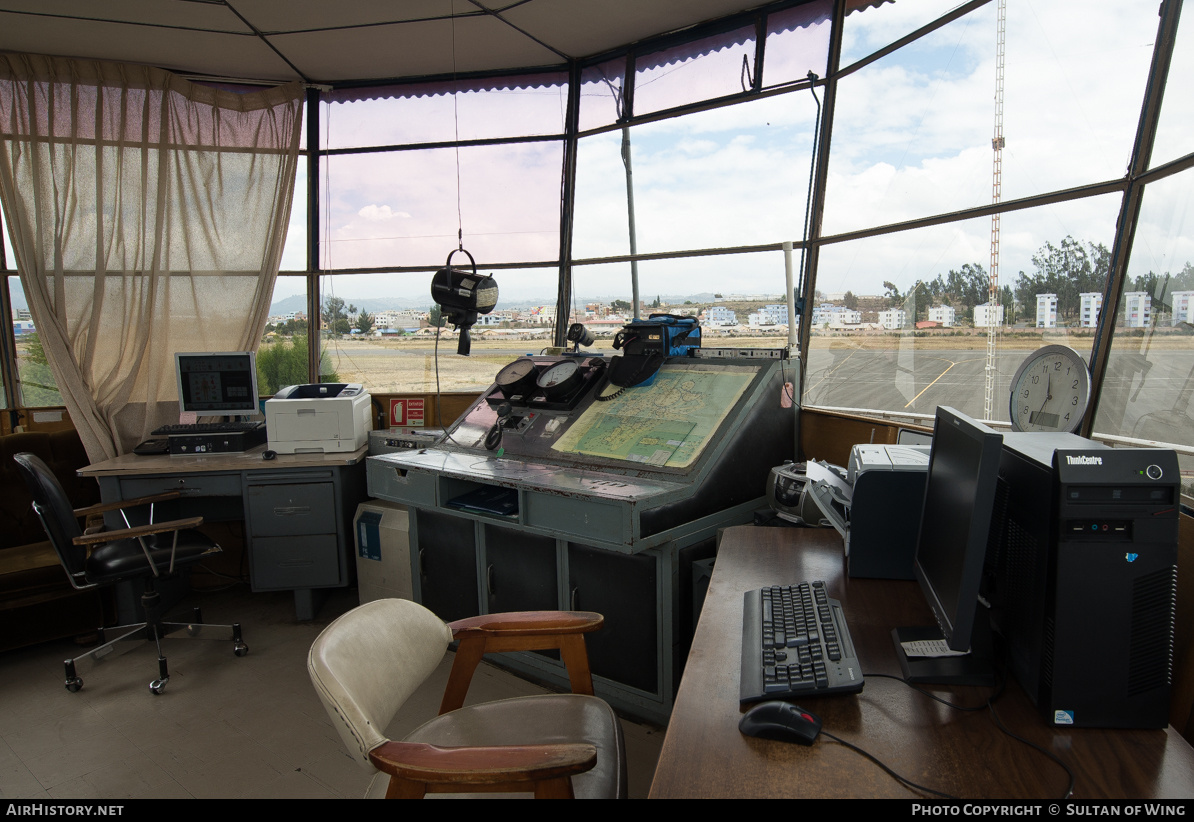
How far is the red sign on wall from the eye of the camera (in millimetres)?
4133

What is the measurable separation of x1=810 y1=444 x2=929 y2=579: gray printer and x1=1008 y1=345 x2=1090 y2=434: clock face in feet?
1.01

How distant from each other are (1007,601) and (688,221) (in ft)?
8.93

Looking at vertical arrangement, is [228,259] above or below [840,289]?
above

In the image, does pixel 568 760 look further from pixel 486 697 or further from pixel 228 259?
pixel 228 259

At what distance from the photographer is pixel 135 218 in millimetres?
3854

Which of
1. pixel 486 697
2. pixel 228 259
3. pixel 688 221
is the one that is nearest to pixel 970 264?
pixel 688 221

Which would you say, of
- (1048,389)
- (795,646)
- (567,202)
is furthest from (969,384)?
(567,202)

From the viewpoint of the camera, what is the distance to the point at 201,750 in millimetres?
2414

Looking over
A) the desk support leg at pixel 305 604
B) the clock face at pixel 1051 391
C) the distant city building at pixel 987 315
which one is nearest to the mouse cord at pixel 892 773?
the clock face at pixel 1051 391

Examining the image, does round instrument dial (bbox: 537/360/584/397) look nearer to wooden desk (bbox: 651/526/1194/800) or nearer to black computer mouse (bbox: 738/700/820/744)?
wooden desk (bbox: 651/526/1194/800)

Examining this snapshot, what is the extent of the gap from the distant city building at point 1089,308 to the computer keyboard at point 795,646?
49.9 inches

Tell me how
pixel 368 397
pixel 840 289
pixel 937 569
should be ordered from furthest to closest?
pixel 368 397
pixel 840 289
pixel 937 569
